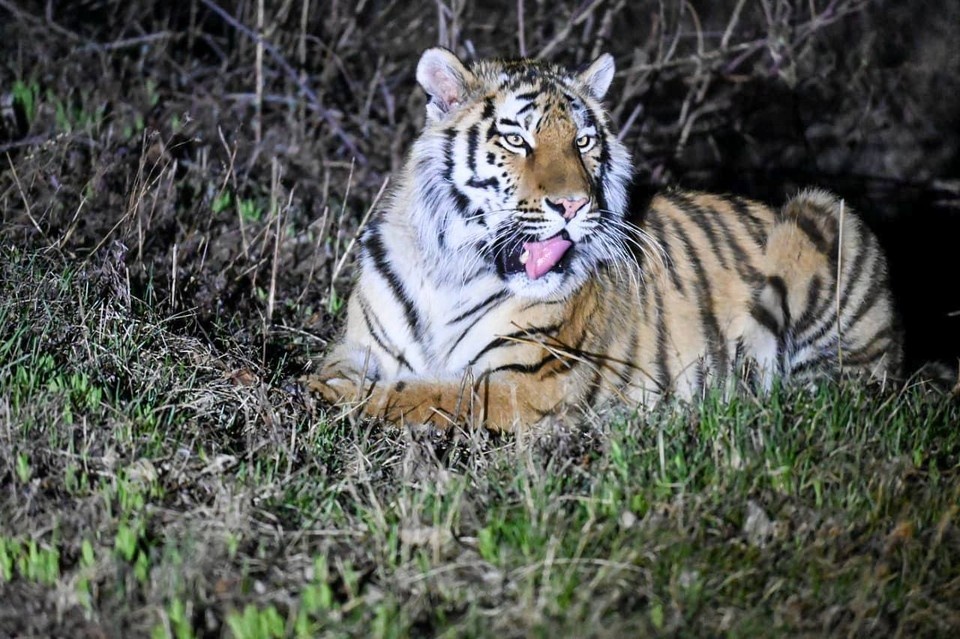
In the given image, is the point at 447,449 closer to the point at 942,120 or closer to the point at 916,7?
the point at 942,120

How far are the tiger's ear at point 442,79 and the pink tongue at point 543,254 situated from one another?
21.7 inches

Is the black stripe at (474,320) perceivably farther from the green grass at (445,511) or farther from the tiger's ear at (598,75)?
the tiger's ear at (598,75)

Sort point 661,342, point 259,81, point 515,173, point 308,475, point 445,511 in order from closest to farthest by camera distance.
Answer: point 445,511 → point 308,475 → point 515,173 → point 661,342 → point 259,81

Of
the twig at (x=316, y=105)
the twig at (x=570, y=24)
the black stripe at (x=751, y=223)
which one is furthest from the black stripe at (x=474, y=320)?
the twig at (x=570, y=24)

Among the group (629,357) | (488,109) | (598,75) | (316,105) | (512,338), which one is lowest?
(629,357)

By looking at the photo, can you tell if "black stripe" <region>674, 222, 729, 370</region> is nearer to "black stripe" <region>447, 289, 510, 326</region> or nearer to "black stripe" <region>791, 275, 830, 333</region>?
"black stripe" <region>791, 275, 830, 333</region>

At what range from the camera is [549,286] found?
12.3 feet

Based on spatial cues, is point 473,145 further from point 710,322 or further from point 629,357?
point 710,322

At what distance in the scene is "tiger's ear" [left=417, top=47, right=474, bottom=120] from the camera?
3.78 meters

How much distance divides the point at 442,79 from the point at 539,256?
0.67 m

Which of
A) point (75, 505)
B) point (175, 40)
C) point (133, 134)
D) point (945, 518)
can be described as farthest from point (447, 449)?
point (175, 40)

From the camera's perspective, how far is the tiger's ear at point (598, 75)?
13.0 ft

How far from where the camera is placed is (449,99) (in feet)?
12.7

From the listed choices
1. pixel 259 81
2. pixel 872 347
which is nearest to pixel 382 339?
pixel 872 347
